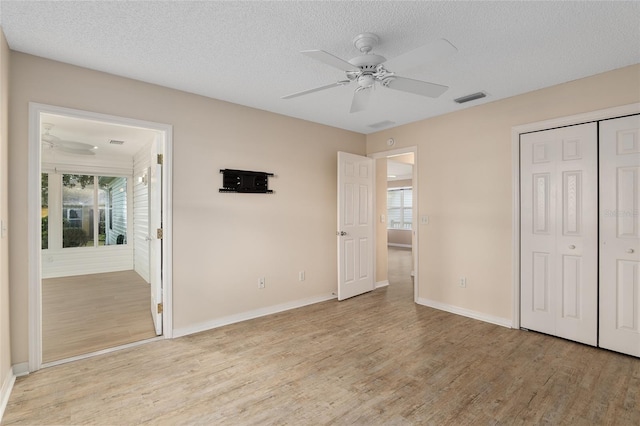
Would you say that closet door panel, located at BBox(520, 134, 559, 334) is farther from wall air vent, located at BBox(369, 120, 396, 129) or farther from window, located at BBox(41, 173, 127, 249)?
window, located at BBox(41, 173, 127, 249)

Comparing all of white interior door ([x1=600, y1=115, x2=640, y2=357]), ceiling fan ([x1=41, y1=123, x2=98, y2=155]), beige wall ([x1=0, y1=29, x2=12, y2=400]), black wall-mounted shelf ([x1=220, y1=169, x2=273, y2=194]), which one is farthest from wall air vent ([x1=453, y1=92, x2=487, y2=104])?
ceiling fan ([x1=41, y1=123, x2=98, y2=155])

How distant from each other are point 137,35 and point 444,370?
11.5ft

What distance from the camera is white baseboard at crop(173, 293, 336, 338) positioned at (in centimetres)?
333

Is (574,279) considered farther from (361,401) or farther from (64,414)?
(64,414)

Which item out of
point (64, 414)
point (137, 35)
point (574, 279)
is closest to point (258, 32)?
point (137, 35)

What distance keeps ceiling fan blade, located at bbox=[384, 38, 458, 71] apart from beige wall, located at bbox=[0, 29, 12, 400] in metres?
2.72

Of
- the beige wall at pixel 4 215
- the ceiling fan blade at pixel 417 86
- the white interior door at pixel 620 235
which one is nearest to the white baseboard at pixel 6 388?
the beige wall at pixel 4 215

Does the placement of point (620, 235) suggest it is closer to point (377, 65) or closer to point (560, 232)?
point (560, 232)

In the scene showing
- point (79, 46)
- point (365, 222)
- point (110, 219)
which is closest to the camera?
point (79, 46)

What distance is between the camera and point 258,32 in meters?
2.23

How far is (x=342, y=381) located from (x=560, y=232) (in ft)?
8.64

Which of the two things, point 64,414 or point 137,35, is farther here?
point 137,35

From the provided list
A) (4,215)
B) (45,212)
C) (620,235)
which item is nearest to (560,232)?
(620,235)

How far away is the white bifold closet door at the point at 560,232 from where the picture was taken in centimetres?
298
